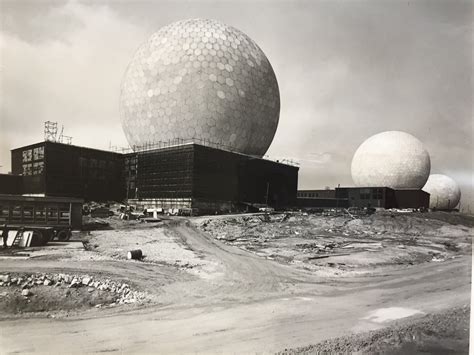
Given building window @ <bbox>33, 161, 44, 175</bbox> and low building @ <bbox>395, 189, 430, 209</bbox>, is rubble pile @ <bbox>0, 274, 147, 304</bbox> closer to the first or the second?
building window @ <bbox>33, 161, 44, 175</bbox>

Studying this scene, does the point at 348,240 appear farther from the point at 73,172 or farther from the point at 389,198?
the point at 389,198

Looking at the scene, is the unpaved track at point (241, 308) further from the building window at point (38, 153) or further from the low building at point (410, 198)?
the low building at point (410, 198)

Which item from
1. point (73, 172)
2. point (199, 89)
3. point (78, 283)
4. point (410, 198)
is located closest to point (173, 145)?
point (199, 89)

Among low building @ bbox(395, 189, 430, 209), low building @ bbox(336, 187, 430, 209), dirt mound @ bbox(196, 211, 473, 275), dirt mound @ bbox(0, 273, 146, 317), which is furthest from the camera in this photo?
low building @ bbox(395, 189, 430, 209)

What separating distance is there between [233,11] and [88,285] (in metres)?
6.34

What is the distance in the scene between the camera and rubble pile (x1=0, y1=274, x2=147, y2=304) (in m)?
6.71

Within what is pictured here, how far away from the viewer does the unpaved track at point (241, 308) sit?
5.68 metres

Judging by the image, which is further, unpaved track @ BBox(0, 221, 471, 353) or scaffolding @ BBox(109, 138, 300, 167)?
scaffolding @ BBox(109, 138, 300, 167)

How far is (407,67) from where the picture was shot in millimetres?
8531

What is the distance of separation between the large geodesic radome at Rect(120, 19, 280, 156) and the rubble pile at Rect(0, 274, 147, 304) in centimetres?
1716

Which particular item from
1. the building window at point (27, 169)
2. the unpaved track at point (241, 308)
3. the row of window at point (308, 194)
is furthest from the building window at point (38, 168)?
the row of window at point (308, 194)

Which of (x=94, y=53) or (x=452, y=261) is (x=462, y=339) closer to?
(x=452, y=261)

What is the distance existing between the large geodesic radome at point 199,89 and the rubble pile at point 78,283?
17.2 metres

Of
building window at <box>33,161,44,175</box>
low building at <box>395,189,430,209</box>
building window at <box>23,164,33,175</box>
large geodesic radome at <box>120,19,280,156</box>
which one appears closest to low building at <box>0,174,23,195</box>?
building window at <box>23,164,33,175</box>
